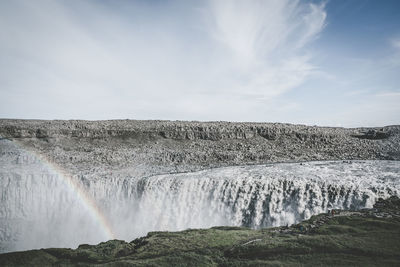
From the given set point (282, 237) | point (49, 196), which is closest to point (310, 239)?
point (282, 237)

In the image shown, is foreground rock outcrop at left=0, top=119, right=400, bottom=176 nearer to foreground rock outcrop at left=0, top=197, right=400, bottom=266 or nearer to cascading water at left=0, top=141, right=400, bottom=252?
cascading water at left=0, top=141, right=400, bottom=252

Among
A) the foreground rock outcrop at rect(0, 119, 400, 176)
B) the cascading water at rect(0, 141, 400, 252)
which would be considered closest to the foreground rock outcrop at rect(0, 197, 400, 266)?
the cascading water at rect(0, 141, 400, 252)

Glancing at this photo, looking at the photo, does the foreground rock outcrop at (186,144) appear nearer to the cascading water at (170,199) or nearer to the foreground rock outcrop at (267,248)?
the cascading water at (170,199)

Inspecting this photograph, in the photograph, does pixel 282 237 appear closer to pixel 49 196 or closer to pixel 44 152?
pixel 49 196

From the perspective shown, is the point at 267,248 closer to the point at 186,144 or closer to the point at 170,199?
the point at 170,199

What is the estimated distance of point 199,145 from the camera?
32688mm

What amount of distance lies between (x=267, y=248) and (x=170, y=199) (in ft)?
45.3

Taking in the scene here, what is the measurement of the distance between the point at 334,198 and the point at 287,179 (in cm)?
350

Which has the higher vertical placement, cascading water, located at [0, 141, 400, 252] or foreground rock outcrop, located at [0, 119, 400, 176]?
foreground rock outcrop, located at [0, 119, 400, 176]

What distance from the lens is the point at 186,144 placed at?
108ft

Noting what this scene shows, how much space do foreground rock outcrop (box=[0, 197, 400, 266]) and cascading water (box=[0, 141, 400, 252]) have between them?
6281 mm

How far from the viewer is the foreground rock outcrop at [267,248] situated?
6.70m

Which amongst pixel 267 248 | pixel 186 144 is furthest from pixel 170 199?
pixel 267 248

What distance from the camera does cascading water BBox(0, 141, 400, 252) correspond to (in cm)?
1709
